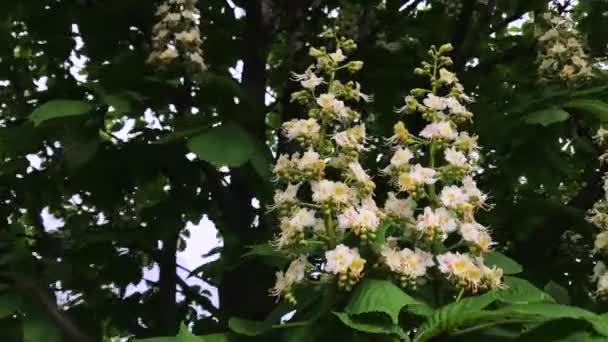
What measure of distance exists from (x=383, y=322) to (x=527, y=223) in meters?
1.77

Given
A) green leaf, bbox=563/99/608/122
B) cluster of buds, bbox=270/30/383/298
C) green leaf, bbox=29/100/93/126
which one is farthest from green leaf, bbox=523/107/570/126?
green leaf, bbox=29/100/93/126

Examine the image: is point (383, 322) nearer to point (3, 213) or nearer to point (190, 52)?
point (190, 52)

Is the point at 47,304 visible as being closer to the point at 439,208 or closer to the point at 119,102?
the point at 119,102

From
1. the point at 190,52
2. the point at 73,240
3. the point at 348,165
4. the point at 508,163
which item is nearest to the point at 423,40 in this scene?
the point at 508,163

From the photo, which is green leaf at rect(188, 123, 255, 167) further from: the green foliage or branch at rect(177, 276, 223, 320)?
branch at rect(177, 276, 223, 320)

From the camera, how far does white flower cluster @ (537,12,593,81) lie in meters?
3.28

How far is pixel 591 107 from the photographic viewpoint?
261cm

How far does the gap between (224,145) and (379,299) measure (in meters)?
0.91

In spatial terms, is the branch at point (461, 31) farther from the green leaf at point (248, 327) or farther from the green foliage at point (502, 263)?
the green leaf at point (248, 327)

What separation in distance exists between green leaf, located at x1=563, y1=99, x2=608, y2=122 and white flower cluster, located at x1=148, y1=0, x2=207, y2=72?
1281 millimetres

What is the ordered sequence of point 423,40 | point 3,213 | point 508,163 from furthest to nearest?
point 3,213
point 423,40
point 508,163

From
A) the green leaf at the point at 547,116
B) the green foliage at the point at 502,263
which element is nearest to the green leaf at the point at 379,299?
the green foliage at the point at 502,263

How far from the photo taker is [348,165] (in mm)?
2199

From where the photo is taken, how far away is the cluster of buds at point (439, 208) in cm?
211
